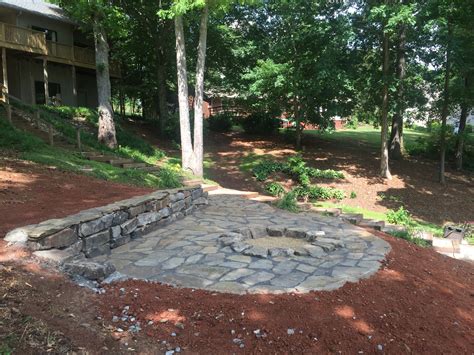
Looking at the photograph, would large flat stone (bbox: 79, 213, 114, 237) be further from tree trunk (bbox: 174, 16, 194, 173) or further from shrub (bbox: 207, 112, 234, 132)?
shrub (bbox: 207, 112, 234, 132)

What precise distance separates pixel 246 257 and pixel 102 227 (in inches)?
71.6

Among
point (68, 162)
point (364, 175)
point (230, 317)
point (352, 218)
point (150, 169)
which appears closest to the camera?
point (230, 317)

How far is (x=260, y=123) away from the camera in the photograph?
23594 millimetres

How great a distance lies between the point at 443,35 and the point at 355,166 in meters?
5.99

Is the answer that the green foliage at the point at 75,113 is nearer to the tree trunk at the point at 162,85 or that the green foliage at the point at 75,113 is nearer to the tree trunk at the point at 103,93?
the tree trunk at the point at 103,93

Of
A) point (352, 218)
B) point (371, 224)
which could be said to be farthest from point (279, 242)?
point (371, 224)

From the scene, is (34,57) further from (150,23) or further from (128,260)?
(128,260)

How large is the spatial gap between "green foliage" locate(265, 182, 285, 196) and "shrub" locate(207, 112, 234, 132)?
10804 millimetres

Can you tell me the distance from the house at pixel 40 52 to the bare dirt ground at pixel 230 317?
16.0m

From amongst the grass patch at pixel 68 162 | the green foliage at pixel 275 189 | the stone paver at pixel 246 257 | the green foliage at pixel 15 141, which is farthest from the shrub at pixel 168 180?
the green foliage at pixel 275 189

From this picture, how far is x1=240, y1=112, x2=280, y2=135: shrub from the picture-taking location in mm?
23234

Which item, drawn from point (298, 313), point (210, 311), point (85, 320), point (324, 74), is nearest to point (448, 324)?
point (298, 313)

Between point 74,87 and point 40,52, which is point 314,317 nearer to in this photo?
point 40,52

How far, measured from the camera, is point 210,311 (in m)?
3.38
